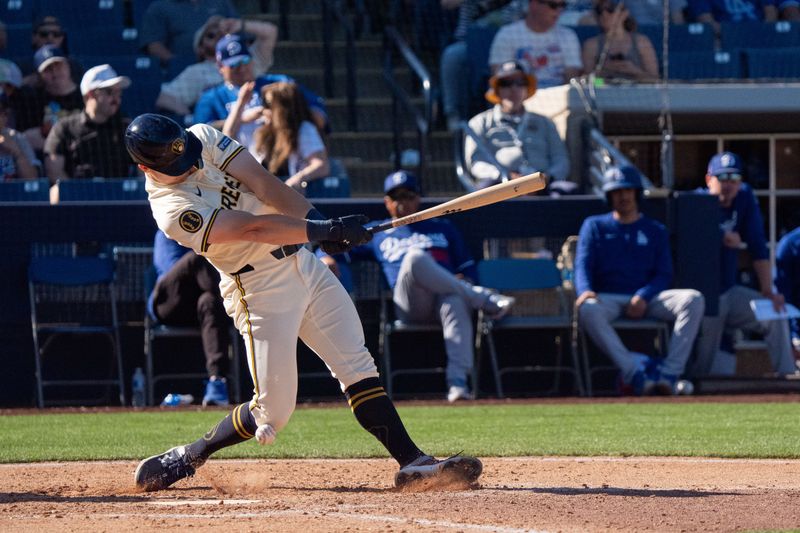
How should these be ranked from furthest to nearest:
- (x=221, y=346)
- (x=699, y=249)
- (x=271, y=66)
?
(x=271, y=66) < (x=699, y=249) < (x=221, y=346)

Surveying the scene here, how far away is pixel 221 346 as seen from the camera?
28.6 feet

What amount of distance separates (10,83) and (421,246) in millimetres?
3774

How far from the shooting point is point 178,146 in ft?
15.9

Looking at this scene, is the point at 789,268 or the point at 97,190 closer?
the point at 97,190

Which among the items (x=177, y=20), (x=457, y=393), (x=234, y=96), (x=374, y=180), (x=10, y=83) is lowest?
(x=457, y=393)

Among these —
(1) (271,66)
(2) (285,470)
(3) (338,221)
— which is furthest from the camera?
(1) (271,66)

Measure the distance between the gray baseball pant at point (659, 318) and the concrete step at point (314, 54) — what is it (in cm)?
476

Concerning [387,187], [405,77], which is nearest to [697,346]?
[387,187]

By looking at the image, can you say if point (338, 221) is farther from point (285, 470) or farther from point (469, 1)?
Result: point (469, 1)

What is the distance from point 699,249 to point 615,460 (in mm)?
4109

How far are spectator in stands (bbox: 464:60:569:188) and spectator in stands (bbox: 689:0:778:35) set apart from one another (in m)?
3.19

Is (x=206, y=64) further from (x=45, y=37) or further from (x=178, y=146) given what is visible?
(x=178, y=146)

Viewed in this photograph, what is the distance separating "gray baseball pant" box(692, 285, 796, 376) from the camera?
9852 mm

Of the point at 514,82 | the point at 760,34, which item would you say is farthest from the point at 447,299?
the point at 760,34
